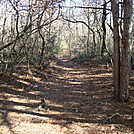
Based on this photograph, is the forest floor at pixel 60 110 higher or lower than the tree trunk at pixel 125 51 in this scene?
lower

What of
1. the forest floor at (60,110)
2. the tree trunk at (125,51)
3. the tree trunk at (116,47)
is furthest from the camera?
the tree trunk at (116,47)

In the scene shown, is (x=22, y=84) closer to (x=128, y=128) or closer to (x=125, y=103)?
(x=125, y=103)

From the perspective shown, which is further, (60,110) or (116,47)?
(116,47)

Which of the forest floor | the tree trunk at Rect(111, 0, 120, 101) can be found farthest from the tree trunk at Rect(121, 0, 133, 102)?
the forest floor

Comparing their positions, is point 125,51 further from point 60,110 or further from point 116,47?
point 60,110

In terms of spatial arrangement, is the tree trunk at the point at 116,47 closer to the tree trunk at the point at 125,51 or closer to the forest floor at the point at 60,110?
the tree trunk at the point at 125,51

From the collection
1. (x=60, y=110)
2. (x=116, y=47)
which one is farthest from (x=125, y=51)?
(x=60, y=110)

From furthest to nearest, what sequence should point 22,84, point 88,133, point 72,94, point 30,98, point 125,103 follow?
1. point 22,84
2. point 72,94
3. point 30,98
4. point 125,103
5. point 88,133

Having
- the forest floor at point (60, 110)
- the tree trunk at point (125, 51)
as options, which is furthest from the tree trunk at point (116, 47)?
the forest floor at point (60, 110)

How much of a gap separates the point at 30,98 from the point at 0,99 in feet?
3.95

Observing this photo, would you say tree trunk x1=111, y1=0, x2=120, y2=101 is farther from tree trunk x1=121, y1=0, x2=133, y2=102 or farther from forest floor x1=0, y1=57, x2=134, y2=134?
forest floor x1=0, y1=57, x2=134, y2=134

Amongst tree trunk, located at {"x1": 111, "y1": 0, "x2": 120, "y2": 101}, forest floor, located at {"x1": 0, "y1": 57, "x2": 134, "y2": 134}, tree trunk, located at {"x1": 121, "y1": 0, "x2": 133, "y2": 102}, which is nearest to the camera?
forest floor, located at {"x1": 0, "y1": 57, "x2": 134, "y2": 134}

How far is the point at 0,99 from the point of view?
5.53m

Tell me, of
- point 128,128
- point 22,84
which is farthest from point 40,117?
point 22,84
